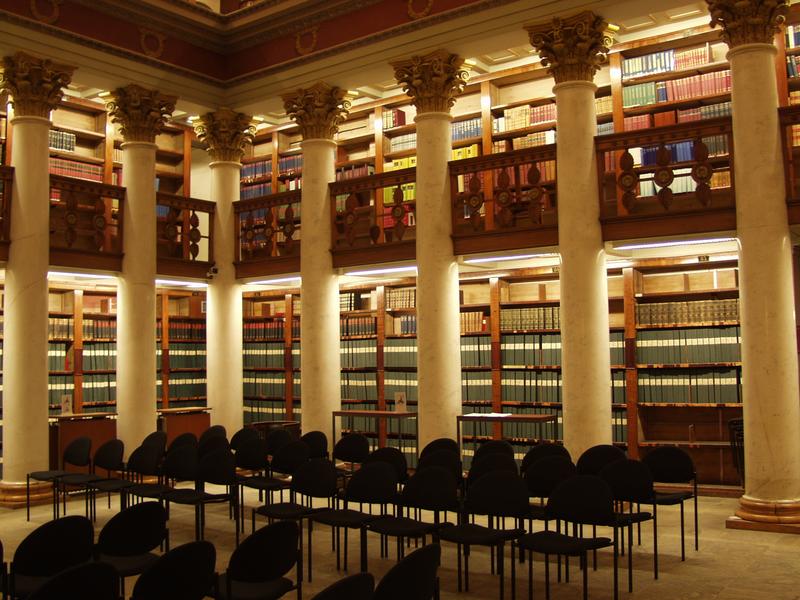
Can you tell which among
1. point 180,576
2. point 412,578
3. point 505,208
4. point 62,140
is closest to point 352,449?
point 505,208

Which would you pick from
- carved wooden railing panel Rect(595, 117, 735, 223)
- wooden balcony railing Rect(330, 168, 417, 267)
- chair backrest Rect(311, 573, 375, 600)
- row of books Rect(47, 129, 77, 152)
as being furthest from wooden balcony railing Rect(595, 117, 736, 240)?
row of books Rect(47, 129, 77, 152)

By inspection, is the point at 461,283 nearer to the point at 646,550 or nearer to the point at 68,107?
the point at 646,550

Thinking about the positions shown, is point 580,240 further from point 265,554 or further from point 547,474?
point 265,554

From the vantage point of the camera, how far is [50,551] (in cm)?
413

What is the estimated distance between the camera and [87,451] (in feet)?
27.6

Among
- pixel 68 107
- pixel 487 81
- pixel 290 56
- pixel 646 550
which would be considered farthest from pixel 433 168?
pixel 68 107

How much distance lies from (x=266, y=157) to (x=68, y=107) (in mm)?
2828

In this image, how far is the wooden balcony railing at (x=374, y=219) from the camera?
9.59 meters

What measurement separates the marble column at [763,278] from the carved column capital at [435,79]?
291 cm

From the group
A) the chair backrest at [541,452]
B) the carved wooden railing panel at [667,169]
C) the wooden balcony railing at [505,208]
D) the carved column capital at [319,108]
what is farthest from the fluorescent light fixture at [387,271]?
the chair backrest at [541,452]

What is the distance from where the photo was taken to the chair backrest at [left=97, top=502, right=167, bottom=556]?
14.7 feet

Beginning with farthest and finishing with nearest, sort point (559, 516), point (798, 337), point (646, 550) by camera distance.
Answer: point (798, 337), point (646, 550), point (559, 516)

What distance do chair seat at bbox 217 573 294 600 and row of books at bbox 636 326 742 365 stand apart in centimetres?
597

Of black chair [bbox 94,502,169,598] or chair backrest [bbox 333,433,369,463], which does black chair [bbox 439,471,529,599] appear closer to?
black chair [bbox 94,502,169,598]
